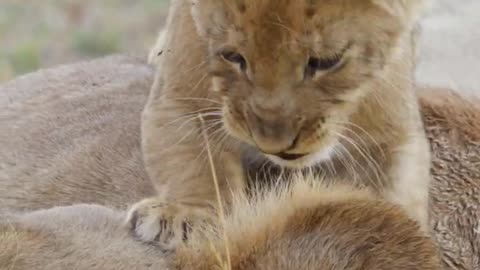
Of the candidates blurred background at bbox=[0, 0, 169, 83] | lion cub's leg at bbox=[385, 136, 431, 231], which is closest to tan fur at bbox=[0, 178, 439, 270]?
lion cub's leg at bbox=[385, 136, 431, 231]

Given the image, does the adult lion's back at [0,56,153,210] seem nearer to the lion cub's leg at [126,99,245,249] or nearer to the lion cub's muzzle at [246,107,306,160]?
the lion cub's leg at [126,99,245,249]

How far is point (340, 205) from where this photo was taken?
5.23 feet

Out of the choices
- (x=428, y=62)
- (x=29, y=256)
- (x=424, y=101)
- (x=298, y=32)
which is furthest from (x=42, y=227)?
(x=428, y=62)

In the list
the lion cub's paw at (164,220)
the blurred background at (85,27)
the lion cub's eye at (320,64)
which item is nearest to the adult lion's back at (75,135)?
the lion cub's paw at (164,220)

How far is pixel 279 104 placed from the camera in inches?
71.4

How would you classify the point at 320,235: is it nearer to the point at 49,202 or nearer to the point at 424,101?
the point at 49,202

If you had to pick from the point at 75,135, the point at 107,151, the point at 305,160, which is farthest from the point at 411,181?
the point at 75,135

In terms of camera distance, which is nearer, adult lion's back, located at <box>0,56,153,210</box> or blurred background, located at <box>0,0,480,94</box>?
adult lion's back, located at <box>0,56,153,210</box>

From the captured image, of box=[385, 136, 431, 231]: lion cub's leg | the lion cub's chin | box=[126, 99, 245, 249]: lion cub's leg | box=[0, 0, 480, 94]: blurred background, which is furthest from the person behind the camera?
box=[0, 0, 480, 94]: blurred background

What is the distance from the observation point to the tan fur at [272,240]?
1.52 metres

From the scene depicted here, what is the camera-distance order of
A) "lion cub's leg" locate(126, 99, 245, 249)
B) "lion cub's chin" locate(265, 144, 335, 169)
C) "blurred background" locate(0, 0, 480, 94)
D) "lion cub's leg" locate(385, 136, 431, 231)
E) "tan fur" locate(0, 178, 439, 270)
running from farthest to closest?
"blurred background" locate(0, 0, 480, 94), "lion cub's leg" locate(385, 136, 431, 231), "lion cub's leg" locate(126, 99, 245, 249), "lion cub's chin" locate(265, 144, 335, 169), "tan fur" locate(0, 178, 439, 270)

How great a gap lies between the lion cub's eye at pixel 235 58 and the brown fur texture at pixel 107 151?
42 cm

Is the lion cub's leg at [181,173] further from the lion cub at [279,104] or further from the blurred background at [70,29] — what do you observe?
the blurred background at [70,29]

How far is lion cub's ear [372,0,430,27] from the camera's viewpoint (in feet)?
6.36
